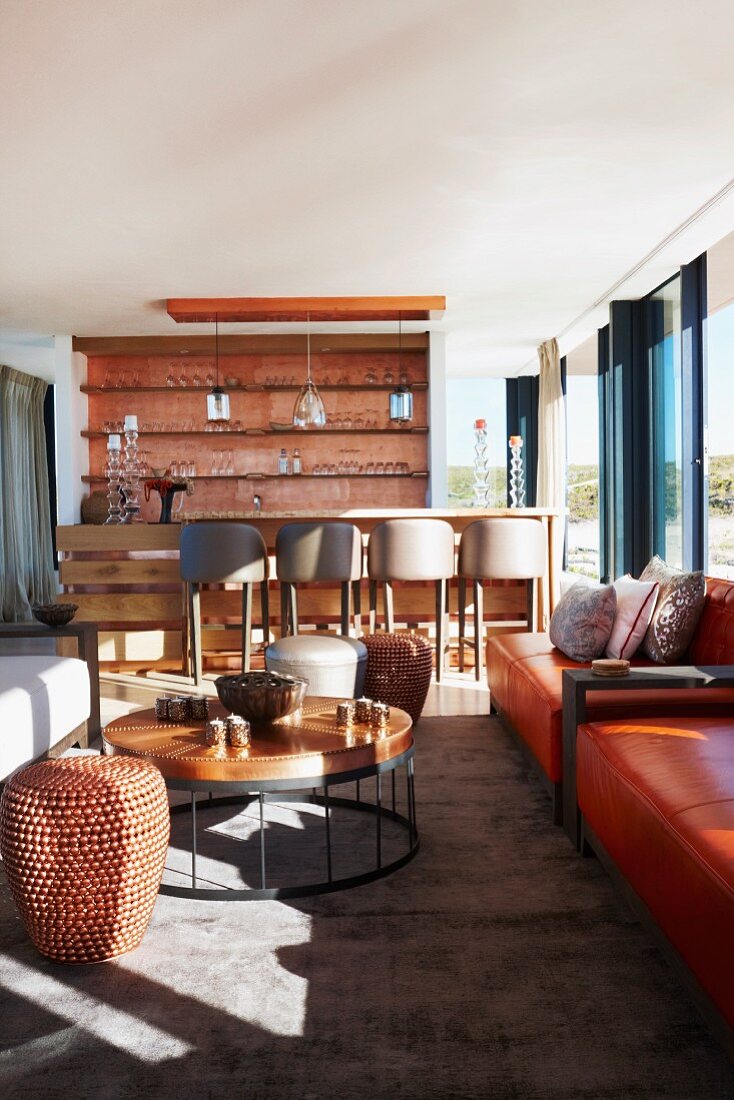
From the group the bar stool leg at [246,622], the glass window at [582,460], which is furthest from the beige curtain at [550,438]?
the bar stool leg at [246,622]

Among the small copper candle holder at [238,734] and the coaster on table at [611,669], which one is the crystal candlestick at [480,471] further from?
the small copper candle holder at [238,734]

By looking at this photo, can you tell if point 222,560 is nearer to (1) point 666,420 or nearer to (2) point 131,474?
(2) point 131,474

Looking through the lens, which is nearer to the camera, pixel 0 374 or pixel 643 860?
pixel 643 860

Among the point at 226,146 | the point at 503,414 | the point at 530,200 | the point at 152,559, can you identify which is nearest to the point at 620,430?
the point at 530,200

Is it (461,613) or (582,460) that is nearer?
(461,613)

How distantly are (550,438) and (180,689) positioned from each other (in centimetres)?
537

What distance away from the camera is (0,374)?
9812 millimetres

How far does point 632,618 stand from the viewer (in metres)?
3.71

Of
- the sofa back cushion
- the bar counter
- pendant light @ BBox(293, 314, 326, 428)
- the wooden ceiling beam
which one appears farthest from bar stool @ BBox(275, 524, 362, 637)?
the sofa back cushion

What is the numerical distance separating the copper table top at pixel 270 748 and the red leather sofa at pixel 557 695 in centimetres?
53

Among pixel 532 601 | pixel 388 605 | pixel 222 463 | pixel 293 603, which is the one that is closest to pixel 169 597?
pixel 293 603

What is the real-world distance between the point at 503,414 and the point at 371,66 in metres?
9.63

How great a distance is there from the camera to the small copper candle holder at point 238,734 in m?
2.70

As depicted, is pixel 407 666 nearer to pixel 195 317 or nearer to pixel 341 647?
pixel 341 647
